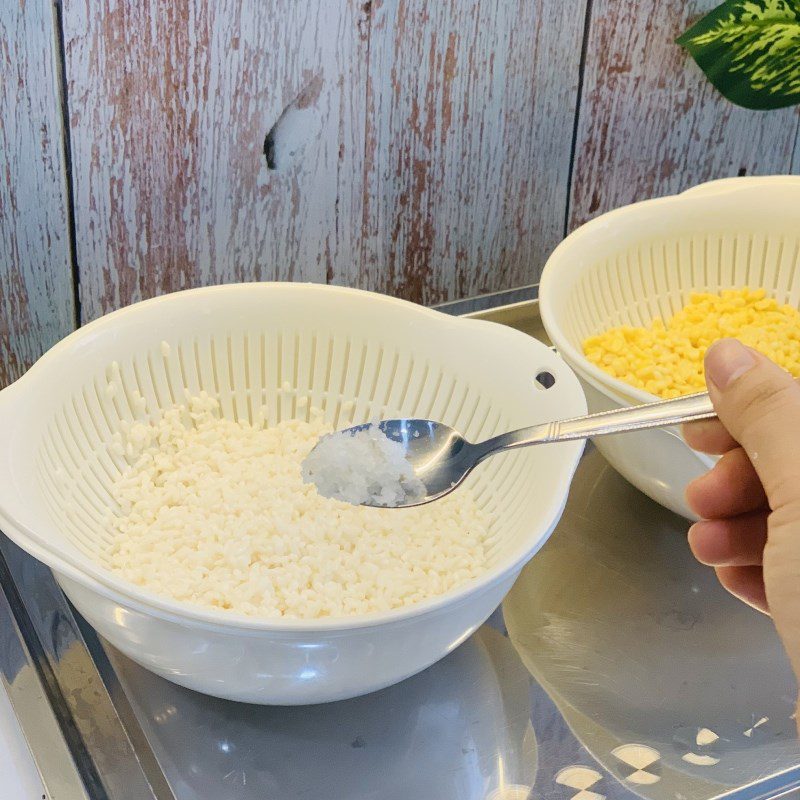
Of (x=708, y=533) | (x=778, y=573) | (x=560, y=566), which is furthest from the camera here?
(x=560, y=566)

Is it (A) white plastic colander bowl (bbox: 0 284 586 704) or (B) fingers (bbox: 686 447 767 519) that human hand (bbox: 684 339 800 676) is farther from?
(A) white plastic colander bowl (bbox: 0 284 586 704)

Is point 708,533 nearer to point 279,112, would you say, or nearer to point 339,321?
point 339,321

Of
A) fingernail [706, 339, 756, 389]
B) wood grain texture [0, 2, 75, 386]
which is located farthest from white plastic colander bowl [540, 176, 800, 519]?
wood grain texture [0, 2, 75, 386]

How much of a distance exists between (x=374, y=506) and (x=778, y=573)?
0.34 m

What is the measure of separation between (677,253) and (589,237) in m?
0.14

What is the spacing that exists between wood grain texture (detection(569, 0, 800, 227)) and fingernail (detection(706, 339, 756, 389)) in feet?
2.03

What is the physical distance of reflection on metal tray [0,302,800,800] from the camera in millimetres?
694

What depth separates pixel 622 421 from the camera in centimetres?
67

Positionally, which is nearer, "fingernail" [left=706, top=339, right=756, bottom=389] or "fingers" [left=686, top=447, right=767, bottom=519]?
"fingernail" [left=706, top=339, right=756, bottom=389]

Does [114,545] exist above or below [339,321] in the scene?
below

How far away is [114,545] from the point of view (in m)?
0.80

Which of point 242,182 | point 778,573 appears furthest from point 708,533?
point 242,182

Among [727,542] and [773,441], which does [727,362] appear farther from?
[727,542]

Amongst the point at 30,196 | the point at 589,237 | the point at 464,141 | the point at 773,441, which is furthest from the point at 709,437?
the point at 30,196
